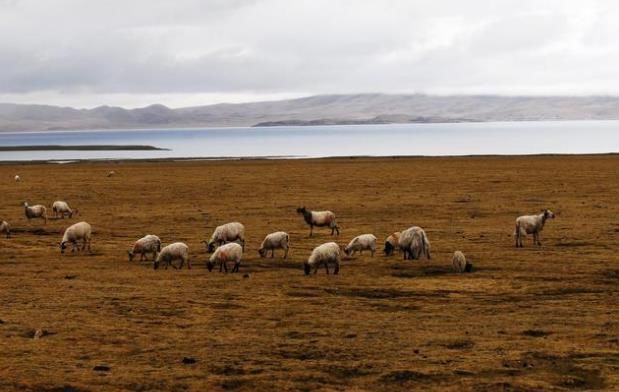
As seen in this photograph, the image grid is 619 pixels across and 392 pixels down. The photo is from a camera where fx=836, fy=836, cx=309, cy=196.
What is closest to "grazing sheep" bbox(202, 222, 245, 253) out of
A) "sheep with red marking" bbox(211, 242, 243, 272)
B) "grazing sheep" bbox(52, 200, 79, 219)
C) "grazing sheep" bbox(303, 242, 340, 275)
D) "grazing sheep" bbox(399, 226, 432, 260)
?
"sheep with red marking" bbox(211, 242, 243, 272)

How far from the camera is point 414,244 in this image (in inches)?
957

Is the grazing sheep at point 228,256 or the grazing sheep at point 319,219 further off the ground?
the grazing sheep at point 319,219

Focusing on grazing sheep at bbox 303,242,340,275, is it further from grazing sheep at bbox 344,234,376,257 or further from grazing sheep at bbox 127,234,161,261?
grazing sheep at bbox 127,234,161,261

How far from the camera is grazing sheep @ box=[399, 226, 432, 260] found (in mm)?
24281

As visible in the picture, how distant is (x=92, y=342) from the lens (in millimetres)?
14844

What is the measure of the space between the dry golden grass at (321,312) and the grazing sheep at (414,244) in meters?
0.60

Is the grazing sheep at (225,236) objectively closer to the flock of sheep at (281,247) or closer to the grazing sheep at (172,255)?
the flock of sheep at (281,247)

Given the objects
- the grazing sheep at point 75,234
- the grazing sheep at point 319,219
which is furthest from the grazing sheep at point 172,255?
the grazing sheep at point 319,219

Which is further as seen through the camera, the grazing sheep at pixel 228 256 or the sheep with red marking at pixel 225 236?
the sheep with red marking at pixel 225 236

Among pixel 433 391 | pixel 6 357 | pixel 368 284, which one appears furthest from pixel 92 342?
pixel 368 284

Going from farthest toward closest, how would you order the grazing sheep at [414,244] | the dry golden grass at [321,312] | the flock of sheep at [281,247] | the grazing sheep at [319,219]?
the grazing sheep at [319,219]
the grazing sheep at [414,244]
the flock of sheep at [281,247]
the dry golden grass at [321,312]

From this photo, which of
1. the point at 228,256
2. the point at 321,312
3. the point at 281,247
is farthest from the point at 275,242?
the point at 321,312

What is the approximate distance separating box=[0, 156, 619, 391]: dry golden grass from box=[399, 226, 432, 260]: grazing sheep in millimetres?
604

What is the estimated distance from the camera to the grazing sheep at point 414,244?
956 inches
